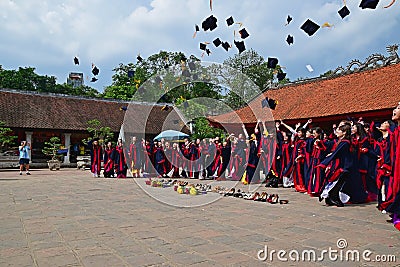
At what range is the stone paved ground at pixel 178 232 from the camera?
11.9 ft

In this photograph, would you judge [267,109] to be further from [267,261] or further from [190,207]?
[267,261]

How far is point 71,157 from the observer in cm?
2716

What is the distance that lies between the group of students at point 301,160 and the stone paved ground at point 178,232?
0.49 meters

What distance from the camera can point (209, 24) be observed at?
7820 mm

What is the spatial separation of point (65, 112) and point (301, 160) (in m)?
22.8

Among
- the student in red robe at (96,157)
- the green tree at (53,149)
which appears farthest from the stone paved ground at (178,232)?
the green tree at (53,149)

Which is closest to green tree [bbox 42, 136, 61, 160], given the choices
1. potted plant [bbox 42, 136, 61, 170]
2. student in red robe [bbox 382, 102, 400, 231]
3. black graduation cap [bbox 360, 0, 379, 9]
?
potted plant [bbox 42, 136, 61, 170]

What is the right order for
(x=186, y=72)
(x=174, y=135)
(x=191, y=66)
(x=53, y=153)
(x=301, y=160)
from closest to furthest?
(x=301, y=160), (x=186, y=72), (x=191, y=66), (x=174, y=135), (x=53, y=153)

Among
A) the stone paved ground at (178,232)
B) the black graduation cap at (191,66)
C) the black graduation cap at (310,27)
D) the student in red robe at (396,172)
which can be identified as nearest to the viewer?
the stone paved ground at (178,232)

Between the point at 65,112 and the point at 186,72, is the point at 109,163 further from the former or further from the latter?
the point at 65,112

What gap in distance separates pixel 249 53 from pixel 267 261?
3386 centimetres

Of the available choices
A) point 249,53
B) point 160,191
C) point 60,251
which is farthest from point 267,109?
point 249,53

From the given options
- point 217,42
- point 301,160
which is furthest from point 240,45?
point 301,160

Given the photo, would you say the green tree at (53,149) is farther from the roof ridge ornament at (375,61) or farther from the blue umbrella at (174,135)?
the roof ridge ornament at (375,61)
